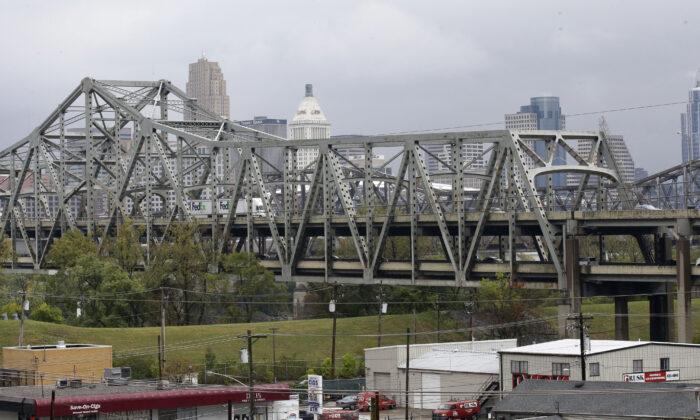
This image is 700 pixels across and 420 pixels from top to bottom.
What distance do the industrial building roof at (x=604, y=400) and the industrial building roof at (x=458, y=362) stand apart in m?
18.9

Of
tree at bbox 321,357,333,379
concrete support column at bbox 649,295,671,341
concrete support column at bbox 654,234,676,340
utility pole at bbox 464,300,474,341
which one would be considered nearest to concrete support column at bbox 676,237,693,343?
concrete support column at bbox 654,234,676,340

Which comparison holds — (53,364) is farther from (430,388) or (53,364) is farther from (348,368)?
(348,368)

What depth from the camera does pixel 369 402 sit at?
7581cm

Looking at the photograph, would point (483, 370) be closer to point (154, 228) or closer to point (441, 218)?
point (441, 218)

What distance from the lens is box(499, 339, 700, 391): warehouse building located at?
229 ft

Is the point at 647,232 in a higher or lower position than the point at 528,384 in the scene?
higher

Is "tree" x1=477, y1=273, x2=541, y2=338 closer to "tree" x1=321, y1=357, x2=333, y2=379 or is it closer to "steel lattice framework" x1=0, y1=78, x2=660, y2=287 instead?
"steel lattice framework" x1=0, y1=78, x2=660, y2=287

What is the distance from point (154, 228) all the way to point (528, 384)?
8252cm

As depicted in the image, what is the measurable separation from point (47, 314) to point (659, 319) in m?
53.0

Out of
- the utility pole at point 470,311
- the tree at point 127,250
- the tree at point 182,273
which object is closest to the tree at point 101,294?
the tree at point 182,273

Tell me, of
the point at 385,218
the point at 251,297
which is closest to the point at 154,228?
the point at 251,297

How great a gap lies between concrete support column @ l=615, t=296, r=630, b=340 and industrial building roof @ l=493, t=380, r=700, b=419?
101 ft

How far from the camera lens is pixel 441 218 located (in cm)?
9856

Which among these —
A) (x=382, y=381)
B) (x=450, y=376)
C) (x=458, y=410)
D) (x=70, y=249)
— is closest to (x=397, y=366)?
(x=382, y=381)
